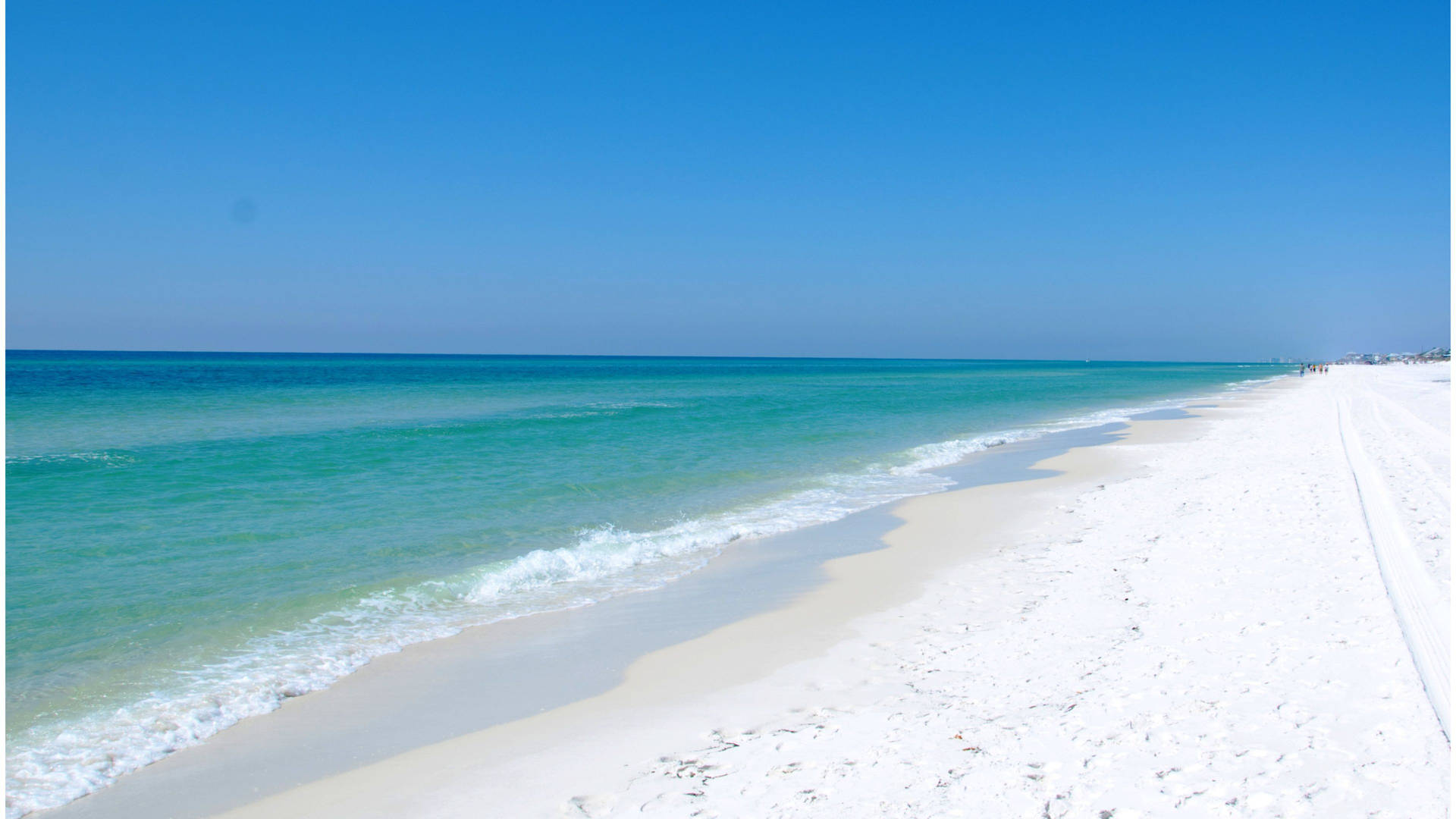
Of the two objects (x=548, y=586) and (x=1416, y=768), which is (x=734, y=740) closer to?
(x=1416, y=768)

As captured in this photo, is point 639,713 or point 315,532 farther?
point 315,532

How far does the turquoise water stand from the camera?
20.0 ft

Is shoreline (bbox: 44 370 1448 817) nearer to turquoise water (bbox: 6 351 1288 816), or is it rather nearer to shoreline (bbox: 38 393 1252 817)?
shoreline (bbox: 38 393 1252 817)

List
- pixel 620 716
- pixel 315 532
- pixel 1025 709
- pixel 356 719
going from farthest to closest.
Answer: pixel 315 532 → pixel 356 719 → pixel 620 716 → pixel 1025 709

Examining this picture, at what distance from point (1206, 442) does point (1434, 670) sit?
17.2m

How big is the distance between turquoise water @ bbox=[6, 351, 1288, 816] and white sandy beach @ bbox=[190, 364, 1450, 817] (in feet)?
7.42

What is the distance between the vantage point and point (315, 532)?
1134 cm

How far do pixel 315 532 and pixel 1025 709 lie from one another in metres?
10.1

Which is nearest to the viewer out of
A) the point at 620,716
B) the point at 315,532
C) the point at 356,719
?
the point at 620,716

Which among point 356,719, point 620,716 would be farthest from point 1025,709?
point 356,719

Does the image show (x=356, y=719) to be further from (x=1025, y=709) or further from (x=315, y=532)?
(x=315, y=532)

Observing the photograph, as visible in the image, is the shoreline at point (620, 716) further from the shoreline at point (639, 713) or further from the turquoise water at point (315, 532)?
the turquoise water at point (315, 532)

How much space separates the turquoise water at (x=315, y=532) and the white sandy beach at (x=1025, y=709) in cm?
226

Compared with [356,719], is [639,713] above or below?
above
